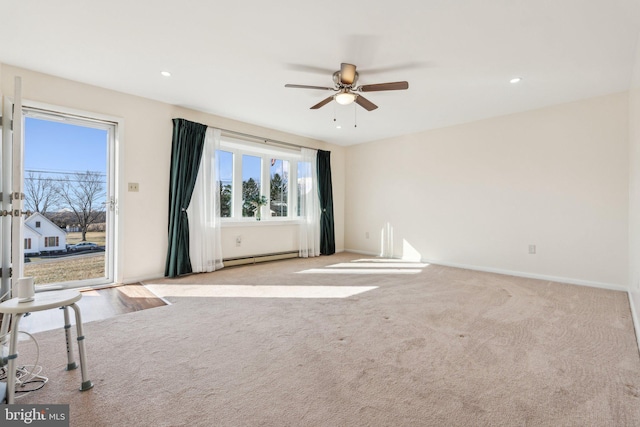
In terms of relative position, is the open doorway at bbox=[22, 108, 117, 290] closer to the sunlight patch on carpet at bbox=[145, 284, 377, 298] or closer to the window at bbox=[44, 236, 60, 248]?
the window at bbox=[44, 236, 60, 248]

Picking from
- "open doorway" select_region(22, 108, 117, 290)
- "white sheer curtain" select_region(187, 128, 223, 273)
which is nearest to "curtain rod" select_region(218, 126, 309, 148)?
"white sheer curtain" select_region(187, 128, 223, 273)

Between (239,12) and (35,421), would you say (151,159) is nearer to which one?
(239,12)

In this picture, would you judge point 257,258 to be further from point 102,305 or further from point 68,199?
point 68,199

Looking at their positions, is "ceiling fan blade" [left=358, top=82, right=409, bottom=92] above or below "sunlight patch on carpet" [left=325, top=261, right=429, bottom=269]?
above

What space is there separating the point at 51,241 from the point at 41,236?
0.35 ft

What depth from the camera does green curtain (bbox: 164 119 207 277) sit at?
4.23 m

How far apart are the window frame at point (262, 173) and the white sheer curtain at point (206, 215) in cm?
24

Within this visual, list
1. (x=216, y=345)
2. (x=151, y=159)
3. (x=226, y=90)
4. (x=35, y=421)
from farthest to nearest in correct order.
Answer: (x=151, y=159) < (x=226, y=90) < (x=216, y=345) < (x=35, y=421)

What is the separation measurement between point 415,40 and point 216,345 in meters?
2.96

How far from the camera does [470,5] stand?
2178 mm

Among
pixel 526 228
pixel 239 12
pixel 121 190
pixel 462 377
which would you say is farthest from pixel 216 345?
pixel 526 228

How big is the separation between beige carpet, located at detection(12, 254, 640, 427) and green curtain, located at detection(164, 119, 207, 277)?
113 cm

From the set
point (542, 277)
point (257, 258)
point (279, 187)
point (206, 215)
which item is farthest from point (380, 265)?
point (206, 215)

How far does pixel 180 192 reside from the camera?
4293mm
